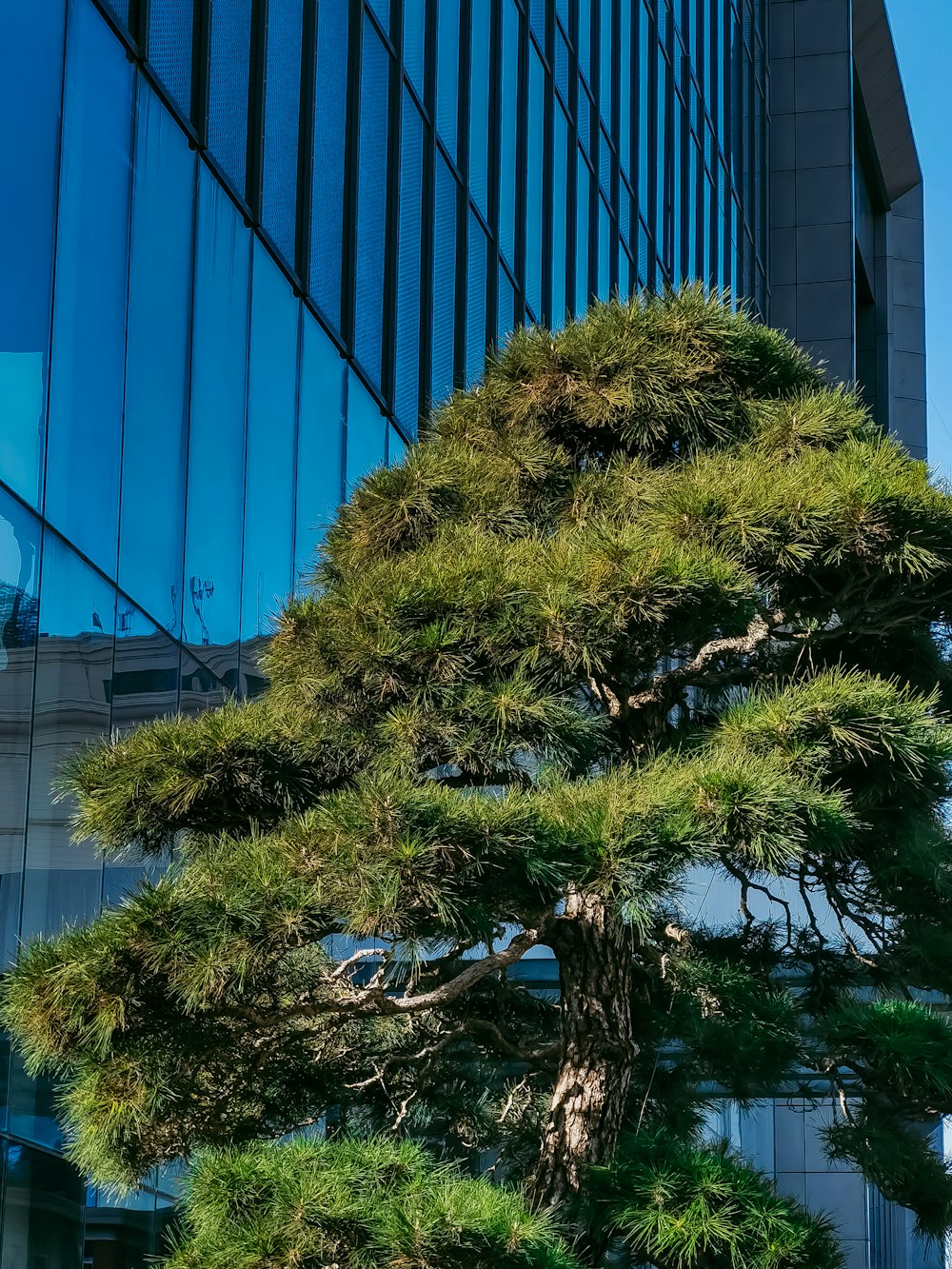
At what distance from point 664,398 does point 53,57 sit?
3931 millimetres

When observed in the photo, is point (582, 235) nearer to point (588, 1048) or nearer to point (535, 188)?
point (535, 188)

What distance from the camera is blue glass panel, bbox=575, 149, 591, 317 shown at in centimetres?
1948

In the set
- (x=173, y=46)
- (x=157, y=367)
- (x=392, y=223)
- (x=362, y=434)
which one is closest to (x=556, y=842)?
(x=157, y=367)

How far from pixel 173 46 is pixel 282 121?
1630 mm

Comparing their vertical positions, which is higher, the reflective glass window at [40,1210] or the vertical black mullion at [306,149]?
the vertical black mullion at [306,149]

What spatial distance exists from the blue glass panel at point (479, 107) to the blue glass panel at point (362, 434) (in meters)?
3.54

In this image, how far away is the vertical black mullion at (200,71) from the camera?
9977 millimetres

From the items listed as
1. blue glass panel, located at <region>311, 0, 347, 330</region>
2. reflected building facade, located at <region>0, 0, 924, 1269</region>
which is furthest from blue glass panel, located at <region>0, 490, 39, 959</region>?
blue glass panel, located at <region>311, 0, 347, 330</region>

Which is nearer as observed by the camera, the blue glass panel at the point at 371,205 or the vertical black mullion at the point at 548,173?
the blue glass panel at the point at 371,205

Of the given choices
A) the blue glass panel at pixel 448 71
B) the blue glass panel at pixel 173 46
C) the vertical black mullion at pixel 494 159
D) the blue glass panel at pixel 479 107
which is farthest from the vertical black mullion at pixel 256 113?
the vertical black mullion at pixel 494 159

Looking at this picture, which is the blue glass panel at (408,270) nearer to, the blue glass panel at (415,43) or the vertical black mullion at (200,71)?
the blue glass panel at (415,43)

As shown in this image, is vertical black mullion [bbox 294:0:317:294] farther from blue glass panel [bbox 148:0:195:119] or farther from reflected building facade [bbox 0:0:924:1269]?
blue glass panel [bbox 148:0:195:119]

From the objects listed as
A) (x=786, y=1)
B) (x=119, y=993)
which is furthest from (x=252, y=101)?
(x=786, y=1)

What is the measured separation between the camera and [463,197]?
15273 mm
